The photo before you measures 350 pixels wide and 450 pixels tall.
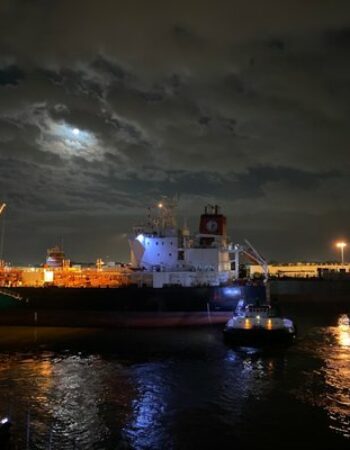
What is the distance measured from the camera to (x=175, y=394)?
943 inches

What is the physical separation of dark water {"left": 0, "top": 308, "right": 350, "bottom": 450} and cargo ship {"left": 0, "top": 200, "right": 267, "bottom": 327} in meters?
12.2

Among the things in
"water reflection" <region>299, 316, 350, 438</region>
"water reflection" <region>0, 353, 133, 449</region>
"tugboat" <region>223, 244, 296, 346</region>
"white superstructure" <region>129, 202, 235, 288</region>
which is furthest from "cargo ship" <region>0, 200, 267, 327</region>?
"water reflection" <region>0, 353, 133, 449</region>

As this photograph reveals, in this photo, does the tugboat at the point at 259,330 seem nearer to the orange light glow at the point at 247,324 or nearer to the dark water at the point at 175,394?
the orange light glow at the point at 247,324

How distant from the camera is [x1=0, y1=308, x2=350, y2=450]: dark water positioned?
1783 centimetres

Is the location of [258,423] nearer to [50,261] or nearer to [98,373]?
[98,373]

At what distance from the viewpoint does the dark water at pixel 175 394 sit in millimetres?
17828

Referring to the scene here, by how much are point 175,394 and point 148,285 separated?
34759mm

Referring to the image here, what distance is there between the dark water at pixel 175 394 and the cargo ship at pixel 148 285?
480 inches

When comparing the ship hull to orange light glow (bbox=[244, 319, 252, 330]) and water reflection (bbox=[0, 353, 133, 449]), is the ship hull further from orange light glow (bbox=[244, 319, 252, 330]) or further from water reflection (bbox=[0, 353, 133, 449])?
water reflection (bbox=[0, 353, 133, 449])

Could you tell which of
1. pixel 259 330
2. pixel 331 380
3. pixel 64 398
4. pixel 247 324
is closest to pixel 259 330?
pixel 259 330

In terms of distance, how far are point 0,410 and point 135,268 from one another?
1589 inches

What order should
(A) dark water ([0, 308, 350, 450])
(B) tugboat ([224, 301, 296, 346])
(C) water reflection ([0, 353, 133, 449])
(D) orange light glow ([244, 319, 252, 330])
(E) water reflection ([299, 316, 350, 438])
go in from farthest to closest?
(D) orange light glow ([244, 319, 252, 330])
(B) tugboat ([224, 301, 296, 346])
(E) water reflection ([299, 316, 350, 438])
(C) water reflection ([0, 353, 133, 449])
(A) dark water ([0, 308, 350, 450])

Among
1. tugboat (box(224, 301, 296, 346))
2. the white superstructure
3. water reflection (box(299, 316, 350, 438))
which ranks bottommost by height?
water reflection (box(299, 316, 350, 438))

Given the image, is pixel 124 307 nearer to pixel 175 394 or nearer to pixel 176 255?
pixel 176 255
